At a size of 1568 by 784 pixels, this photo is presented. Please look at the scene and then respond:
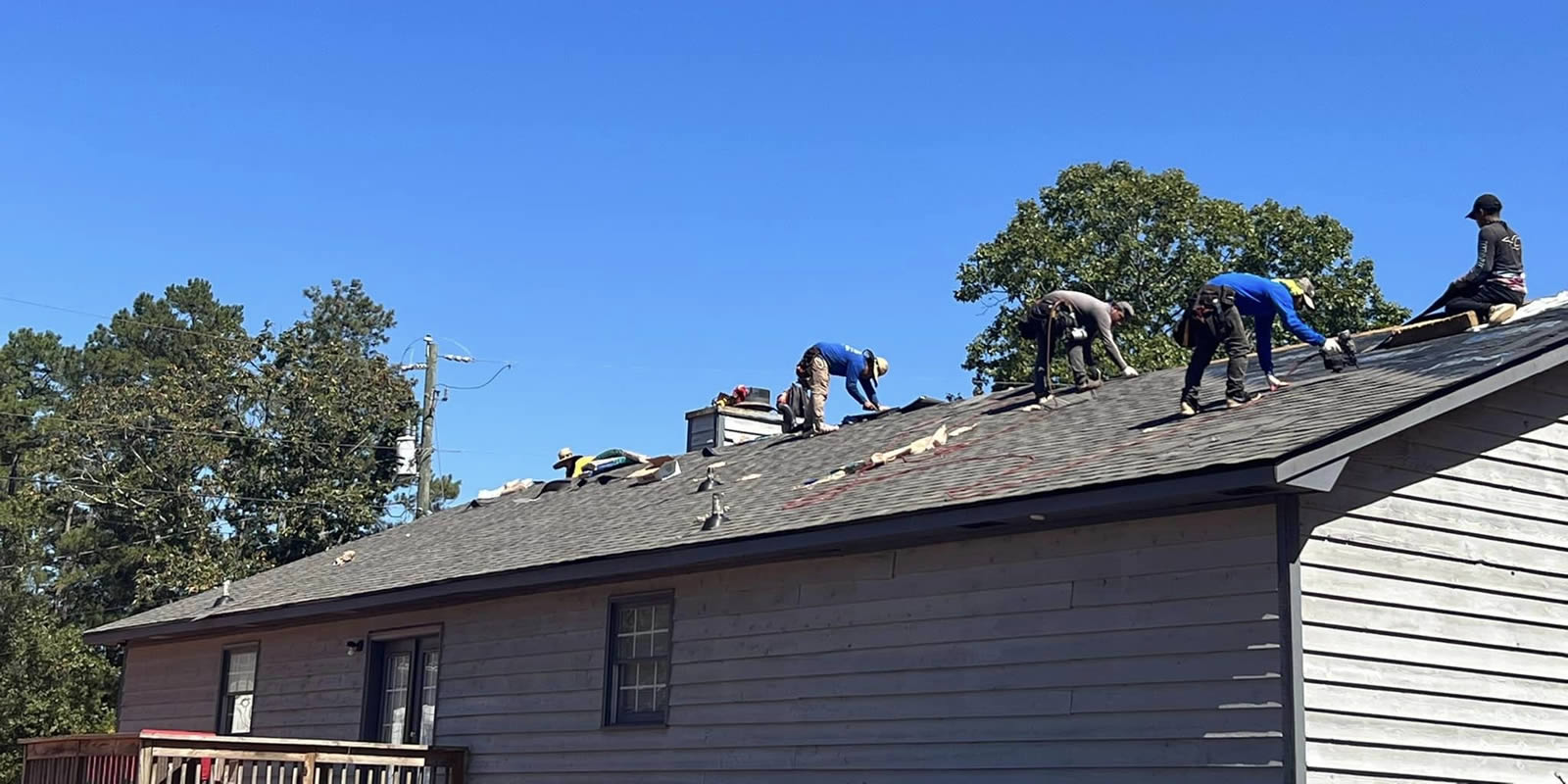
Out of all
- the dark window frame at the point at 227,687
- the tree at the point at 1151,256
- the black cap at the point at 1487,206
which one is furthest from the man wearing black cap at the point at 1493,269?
the tree at the point at 1151,256

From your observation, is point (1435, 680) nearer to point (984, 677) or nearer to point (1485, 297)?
point (984, 677)

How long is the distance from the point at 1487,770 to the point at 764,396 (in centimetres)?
1594

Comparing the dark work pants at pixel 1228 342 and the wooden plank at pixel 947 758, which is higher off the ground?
the dark work pants at pixel 1228 342

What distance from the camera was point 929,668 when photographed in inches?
513

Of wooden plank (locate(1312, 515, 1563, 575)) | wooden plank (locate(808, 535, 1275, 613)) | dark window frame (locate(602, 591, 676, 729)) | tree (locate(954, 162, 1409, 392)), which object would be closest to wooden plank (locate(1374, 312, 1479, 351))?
wooden plank (locate(1312, 515, 1563, 575))

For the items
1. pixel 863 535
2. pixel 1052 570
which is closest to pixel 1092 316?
pixel 863 535

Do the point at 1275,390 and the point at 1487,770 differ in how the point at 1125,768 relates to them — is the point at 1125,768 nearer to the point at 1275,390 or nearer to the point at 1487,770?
the point at 1487,770

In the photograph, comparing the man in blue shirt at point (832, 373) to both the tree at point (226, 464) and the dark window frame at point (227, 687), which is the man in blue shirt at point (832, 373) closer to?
the dark window frame at point (227, 687)

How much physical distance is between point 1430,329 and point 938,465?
165 inches

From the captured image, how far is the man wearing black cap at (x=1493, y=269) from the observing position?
14.5 metres


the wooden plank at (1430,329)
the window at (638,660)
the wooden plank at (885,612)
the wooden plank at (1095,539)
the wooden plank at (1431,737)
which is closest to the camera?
the wooden plank at (1431,737)

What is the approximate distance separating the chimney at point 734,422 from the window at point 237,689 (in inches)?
273

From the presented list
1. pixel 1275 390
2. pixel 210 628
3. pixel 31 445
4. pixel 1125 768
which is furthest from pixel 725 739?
pixel 31 445

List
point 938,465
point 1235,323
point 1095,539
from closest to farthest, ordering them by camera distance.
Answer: point 1095,539 < point 1235,323 < point 938,465
